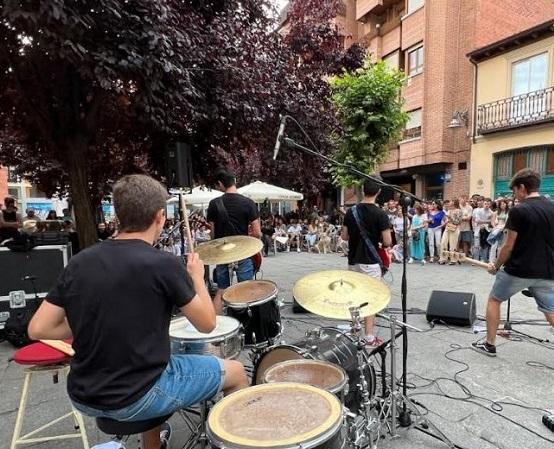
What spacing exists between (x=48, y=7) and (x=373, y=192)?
334cm

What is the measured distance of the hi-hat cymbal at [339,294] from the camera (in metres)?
2.52

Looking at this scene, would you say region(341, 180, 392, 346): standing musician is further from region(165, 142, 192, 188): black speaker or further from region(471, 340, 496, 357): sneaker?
region(165, 142, 192, 188): black speaker

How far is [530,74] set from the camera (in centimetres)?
1343

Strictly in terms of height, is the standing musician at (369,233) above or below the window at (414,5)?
below

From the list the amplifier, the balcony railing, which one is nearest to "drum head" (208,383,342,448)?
the amplifier

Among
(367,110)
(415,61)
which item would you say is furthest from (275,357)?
(415,61)

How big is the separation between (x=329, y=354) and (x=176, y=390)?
3.32 ft

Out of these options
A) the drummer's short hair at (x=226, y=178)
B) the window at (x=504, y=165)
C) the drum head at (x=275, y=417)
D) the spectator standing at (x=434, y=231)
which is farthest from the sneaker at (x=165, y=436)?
the window at (x=504, y=165)

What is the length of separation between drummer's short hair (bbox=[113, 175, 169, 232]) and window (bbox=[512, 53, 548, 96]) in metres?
15.4

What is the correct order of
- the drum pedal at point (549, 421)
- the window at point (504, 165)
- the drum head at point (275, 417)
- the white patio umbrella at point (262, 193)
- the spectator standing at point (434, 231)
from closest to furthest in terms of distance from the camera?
the drum head at point (275, 417) < the drum pedal at point (549, 421) < the spectator standing at point (434, 231) < the white patio umbrella at point (262, 193) < the window at point (504, 165)

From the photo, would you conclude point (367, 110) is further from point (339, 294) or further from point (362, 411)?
point (362, 411)

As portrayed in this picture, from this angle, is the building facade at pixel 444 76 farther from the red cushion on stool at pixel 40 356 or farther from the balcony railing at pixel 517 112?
the red cushion on stool at pixel 40 356

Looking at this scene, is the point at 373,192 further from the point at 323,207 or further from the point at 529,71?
the point at 323,207

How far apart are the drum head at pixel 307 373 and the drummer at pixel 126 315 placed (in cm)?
56
